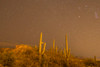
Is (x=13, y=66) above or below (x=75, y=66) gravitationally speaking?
above

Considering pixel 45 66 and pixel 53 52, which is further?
pixel 53 52

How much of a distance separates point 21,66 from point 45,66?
281 centimetres

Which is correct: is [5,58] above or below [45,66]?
above

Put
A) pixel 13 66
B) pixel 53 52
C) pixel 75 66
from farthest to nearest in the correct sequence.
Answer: pixel 53 52 → pixel 75 66 → pixel 13 66

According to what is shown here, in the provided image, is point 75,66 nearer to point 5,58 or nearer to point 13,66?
point 13,66

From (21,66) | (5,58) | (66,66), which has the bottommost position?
(66,66)

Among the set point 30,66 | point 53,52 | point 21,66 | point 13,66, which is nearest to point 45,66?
point 30,66

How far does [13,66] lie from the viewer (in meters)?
10.5

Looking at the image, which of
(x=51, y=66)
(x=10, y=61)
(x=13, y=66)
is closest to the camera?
(x=13, y=66)

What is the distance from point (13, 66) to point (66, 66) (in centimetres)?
723

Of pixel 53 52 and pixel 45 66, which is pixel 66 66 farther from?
pixel 53 52

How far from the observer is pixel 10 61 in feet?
36.8

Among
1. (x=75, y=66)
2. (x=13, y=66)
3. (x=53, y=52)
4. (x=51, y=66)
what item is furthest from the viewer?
(x=53, y=52)

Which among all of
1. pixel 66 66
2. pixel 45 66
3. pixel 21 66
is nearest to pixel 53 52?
pixel 66 66
